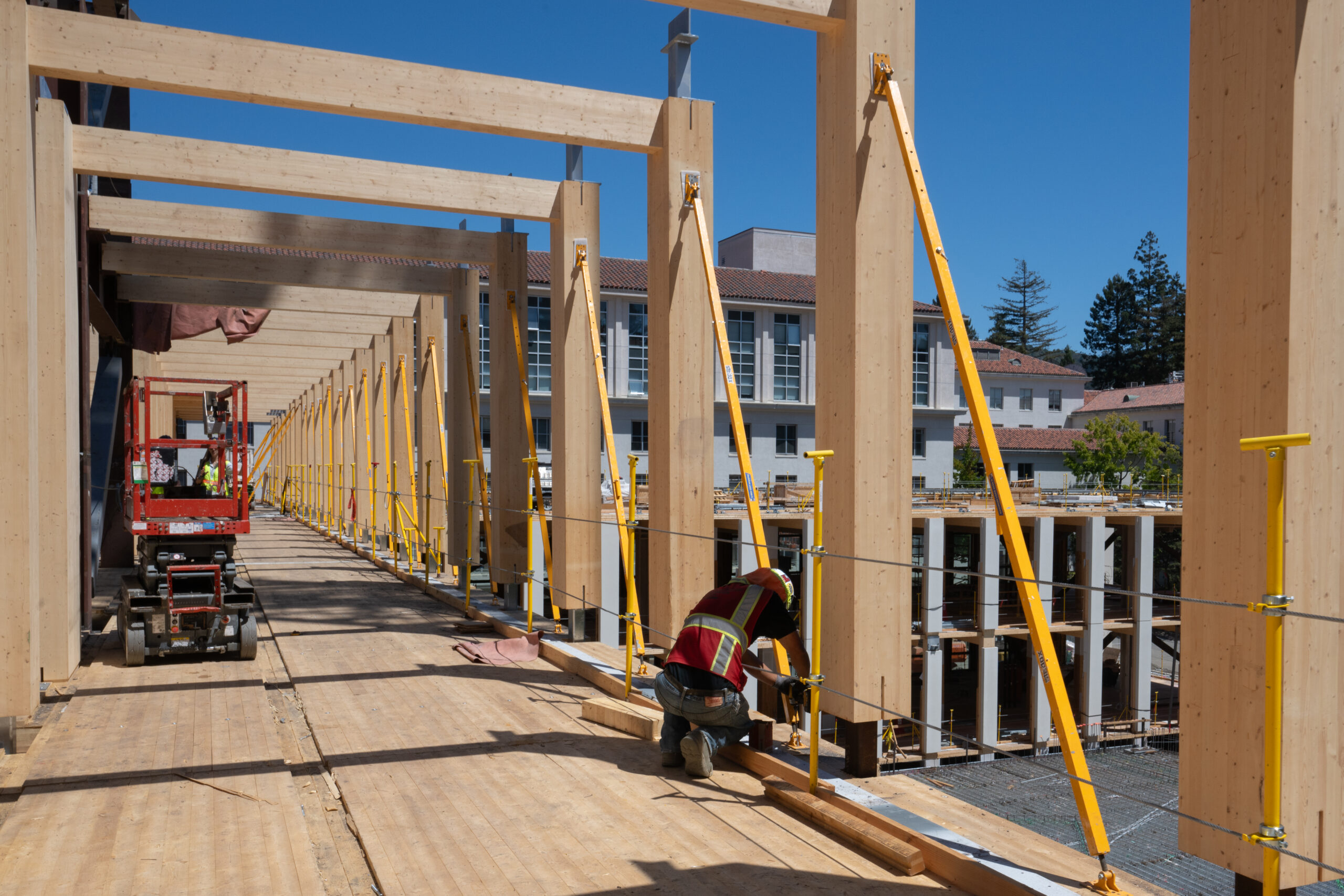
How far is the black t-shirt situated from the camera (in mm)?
5109

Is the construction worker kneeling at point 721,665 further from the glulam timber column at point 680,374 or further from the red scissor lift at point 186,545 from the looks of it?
the red scissor lift at point 186,545

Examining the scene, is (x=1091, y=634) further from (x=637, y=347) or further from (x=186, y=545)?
(x=186, y=545)

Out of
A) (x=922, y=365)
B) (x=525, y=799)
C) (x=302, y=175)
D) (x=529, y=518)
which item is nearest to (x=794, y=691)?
(x=525, y=799)

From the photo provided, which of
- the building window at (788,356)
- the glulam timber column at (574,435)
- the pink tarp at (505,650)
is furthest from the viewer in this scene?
the building window at (788,356)

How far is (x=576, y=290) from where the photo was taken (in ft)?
31.0

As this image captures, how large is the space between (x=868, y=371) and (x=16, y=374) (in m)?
5.07

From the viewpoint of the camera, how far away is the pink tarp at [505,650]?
27.5ft

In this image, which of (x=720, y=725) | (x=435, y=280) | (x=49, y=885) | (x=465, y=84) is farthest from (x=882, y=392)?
(x=435, y=280)

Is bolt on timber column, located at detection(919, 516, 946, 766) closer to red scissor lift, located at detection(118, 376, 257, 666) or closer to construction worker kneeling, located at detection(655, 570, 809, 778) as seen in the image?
red scissor lift, located at detection(118, 376, 257, 666)

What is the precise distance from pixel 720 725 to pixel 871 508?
55.5 inches

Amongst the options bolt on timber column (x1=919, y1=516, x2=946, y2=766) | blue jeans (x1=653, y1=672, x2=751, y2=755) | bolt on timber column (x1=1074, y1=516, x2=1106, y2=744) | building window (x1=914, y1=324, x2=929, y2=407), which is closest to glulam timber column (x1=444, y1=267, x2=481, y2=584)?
blue jeans (x1=653, y1=672, x2=751, y2=755)

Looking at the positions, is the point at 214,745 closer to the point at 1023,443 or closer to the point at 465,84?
the point at 465,84

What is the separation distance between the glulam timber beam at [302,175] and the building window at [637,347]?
32.5m

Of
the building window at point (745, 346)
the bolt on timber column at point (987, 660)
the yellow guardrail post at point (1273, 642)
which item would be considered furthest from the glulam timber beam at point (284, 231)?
the building window at point (745, 346)
